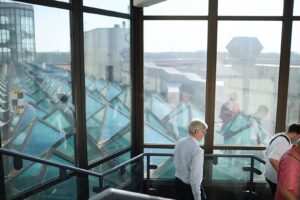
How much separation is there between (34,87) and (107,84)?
49.1 inches

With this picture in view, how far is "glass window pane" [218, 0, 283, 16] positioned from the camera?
4.78 metres

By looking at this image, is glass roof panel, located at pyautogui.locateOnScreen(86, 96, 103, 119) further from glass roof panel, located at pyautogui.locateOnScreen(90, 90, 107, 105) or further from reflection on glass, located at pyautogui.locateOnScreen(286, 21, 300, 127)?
reflection on glass, located at pyautogui.locateOnScreen(286, 21, 300, 127)

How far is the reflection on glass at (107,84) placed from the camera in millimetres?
4246

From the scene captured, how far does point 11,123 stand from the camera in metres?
3.25

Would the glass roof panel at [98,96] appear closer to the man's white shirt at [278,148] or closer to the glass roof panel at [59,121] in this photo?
the glass roof panel at [59,121]

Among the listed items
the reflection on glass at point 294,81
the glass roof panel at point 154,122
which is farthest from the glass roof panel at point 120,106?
the reflection on glass at point 294,81

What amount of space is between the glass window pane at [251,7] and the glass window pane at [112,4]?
1.39 m

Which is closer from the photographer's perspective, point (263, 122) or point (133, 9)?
point (133, 9)

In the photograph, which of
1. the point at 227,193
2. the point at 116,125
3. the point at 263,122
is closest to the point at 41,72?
the point at 116,125

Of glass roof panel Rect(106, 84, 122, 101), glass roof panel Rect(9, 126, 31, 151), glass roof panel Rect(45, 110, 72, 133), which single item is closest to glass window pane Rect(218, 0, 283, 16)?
glass roof panel Rect(106, 84, 122, 101)

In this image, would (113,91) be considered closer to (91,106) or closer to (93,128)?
(91,106)

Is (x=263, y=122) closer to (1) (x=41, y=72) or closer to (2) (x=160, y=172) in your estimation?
(2) (x=160, y=172)

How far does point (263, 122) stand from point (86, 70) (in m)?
2.90

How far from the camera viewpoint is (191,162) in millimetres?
3270
